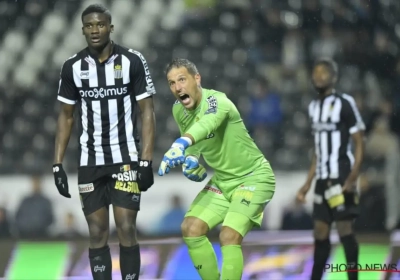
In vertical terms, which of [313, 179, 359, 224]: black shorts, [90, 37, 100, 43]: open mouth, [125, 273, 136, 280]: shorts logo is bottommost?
[125, 273, 136, 280]: shorts logo

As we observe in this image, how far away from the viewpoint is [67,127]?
538 cm

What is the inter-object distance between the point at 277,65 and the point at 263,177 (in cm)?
459

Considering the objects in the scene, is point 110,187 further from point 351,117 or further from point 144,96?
point 351,117

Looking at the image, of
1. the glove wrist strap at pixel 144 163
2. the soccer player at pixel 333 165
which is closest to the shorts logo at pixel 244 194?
the glove wrist strap at pixel 144 163

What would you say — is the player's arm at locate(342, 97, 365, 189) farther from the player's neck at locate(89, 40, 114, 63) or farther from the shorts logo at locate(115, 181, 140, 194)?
the player's neck at locate(89, 40, 114, 63)

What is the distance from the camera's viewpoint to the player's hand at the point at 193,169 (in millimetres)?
4775

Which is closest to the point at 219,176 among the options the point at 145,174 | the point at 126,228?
the point at 145,174

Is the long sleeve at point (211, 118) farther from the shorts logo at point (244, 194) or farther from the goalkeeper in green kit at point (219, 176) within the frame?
the shorts logo at point (244, 194)

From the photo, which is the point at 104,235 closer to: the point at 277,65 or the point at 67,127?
the point at 67,127

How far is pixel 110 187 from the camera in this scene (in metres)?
5.26

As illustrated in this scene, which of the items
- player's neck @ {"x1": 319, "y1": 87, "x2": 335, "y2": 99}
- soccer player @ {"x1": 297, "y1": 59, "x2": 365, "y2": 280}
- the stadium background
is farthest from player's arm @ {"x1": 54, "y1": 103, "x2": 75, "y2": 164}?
the stadium background

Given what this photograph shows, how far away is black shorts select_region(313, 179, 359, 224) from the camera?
22.2 feet

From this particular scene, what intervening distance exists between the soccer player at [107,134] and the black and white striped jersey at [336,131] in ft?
7.03

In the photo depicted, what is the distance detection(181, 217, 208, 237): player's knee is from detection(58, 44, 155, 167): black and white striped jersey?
52 cm
